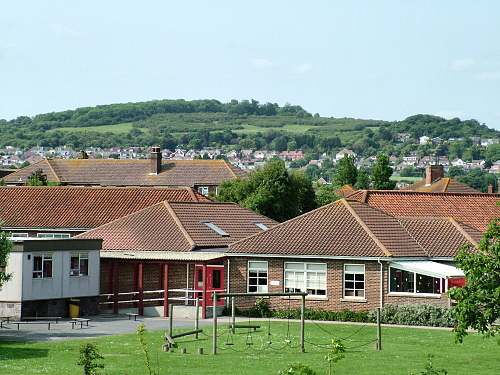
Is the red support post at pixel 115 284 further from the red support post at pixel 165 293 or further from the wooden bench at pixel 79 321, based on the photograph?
the wooden bench at pixel 79 321

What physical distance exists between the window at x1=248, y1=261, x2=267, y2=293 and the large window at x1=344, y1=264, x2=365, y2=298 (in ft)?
11.5

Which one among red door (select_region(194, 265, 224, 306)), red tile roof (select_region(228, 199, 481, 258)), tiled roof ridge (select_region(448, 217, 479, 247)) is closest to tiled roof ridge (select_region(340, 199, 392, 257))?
red tile roof (select_region(228, 199, 481, 258))

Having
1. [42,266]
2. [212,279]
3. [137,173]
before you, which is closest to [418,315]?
[212,279]

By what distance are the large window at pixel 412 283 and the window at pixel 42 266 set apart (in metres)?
13.5

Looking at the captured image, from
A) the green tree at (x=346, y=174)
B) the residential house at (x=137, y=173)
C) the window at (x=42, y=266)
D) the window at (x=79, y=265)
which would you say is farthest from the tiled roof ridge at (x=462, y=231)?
the green tree at (x=346, y=174)

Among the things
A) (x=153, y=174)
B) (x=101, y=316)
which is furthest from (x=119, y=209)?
(x=153, y=174)

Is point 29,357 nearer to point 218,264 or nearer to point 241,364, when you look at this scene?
point 241,364

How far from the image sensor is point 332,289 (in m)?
55.3

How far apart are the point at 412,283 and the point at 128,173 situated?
76.0 metres

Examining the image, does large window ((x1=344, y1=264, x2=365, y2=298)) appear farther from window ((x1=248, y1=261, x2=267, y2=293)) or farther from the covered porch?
the covered porch

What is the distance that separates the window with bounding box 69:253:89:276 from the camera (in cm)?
5556

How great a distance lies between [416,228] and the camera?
59.1m

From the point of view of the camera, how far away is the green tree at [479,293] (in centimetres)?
3500

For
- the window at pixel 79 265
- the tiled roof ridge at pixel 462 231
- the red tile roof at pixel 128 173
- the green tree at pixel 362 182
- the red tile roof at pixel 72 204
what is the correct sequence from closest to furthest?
1. the window at pixel 79 265
2. the tiled roof ridge at pixel 462 231
3. the red tile roof at pixel 72 204
4. the red tile roof at pixel 128 173
5. the green tree at pixel 362 182
